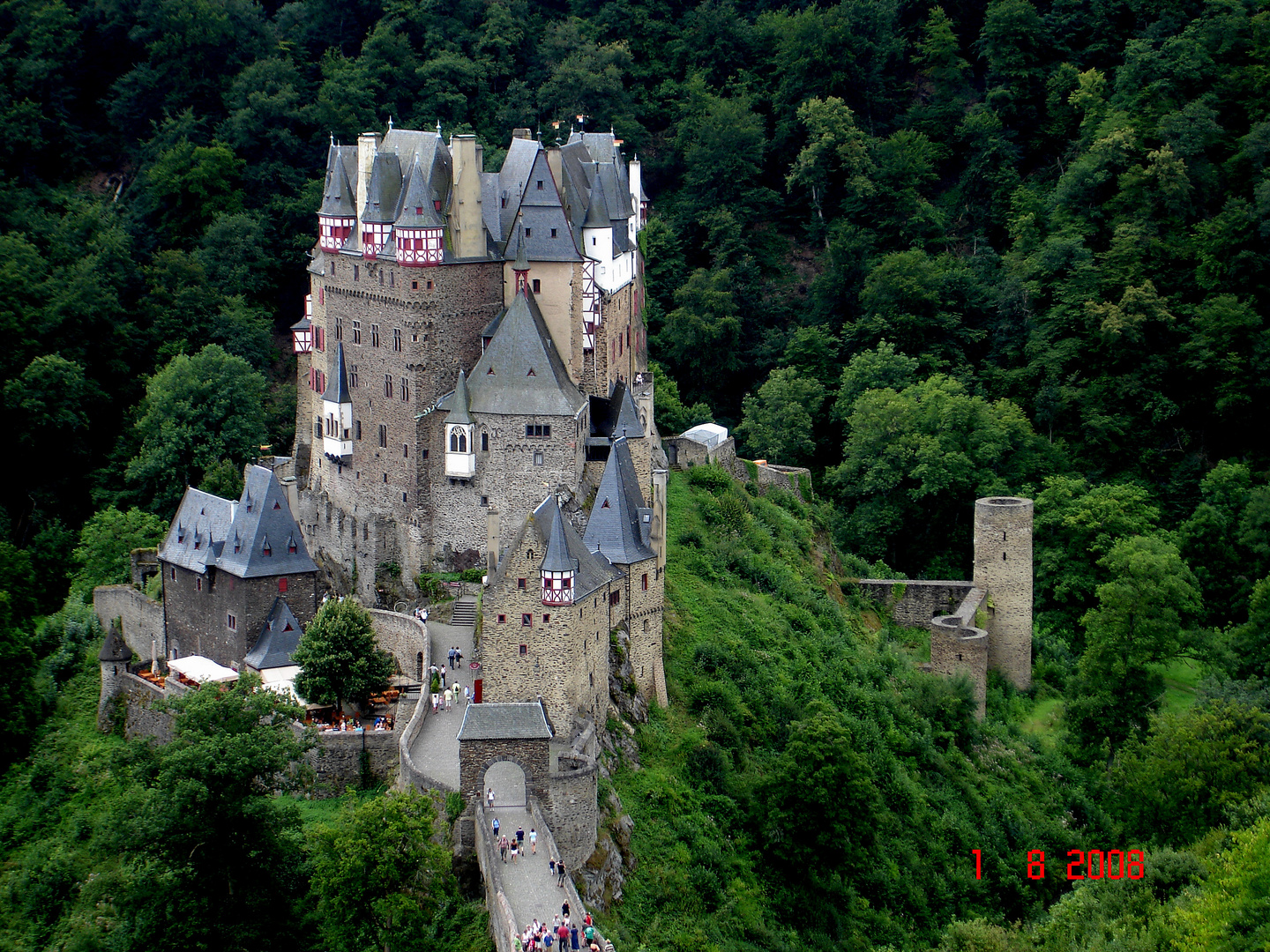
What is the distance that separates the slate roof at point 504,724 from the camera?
3797cm

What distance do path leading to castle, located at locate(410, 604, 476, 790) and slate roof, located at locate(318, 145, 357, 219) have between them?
12.5 m

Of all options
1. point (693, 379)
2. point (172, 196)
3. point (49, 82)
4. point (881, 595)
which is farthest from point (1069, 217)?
point (49, 82)

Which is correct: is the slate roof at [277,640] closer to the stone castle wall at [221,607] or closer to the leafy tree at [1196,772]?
the stone castle wall at [221,607]

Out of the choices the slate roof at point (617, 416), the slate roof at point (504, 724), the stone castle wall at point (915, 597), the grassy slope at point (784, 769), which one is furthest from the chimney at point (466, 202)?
the stone castle wall at point (915, 597)

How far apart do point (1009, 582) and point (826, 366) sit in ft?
66.9

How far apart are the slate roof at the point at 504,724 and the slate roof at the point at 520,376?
11046mm

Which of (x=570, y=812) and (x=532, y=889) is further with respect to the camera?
(x=570, y=812)

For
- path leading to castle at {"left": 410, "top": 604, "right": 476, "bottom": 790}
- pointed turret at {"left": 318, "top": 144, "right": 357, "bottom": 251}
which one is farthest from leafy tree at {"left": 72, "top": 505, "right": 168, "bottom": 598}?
path leading to castle at {"left": 410, "top": 604, "right": 476, "bottom": 790}

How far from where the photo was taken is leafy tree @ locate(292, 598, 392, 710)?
146 feet

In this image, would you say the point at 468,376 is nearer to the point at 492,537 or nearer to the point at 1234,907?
the point at 492,537

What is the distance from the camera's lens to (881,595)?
62.2 metres

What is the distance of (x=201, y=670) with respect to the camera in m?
48.0

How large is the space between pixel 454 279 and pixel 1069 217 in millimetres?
35787
